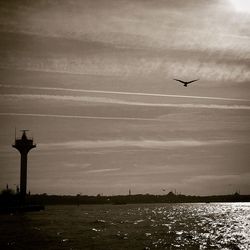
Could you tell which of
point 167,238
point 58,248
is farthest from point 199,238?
point 58,248

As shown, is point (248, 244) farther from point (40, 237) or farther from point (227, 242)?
point (40, 237)

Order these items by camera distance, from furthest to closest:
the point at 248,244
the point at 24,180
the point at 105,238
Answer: the point at 24,180 → the point at 105,238 → the point at 248,244

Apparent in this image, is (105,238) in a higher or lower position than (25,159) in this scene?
lower

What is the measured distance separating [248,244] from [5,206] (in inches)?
4492

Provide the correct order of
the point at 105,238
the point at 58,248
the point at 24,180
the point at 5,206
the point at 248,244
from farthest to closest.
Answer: the point at 24,180 → the point at 5,206 → the point at 105,238 → the point at 248,244 → the point at 58,248

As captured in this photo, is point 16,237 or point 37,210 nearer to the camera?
point 16,237

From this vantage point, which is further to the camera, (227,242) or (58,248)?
(227,242)

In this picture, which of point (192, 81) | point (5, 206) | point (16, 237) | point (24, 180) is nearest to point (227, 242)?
point (192, 81)

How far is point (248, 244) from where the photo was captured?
70.6 metres

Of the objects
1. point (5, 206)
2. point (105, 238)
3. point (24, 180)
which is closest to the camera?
point (105, 238)

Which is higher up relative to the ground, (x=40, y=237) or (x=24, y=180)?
(x=24, y=180)

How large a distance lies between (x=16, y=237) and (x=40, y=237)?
3.45 m

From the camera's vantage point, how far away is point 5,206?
17075 centimetres

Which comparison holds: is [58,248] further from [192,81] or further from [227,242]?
[192,81]
